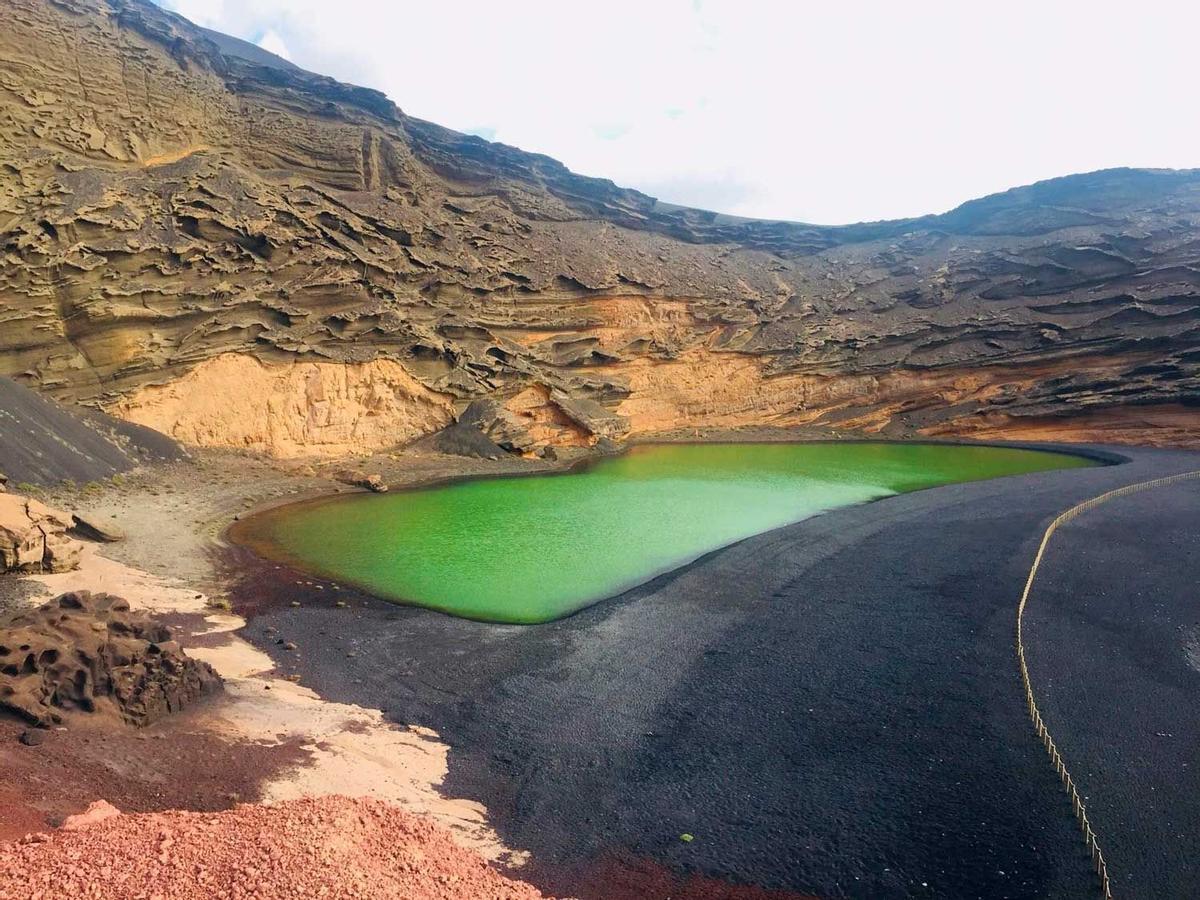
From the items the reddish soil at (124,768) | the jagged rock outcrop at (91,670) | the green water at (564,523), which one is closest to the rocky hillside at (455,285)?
the green water at (564,523)

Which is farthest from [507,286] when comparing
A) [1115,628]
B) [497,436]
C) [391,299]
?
[1115,628]

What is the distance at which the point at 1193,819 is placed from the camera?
6.18 metres

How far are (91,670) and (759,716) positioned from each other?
25.8 feet

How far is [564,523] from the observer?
782 inches

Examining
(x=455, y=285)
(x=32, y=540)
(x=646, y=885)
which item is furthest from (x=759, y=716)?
(x=455, y=285)

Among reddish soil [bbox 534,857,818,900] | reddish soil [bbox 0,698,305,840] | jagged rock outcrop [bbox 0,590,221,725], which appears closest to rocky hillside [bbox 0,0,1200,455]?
jagged rock outcrop [bbox 0,590,221,725]

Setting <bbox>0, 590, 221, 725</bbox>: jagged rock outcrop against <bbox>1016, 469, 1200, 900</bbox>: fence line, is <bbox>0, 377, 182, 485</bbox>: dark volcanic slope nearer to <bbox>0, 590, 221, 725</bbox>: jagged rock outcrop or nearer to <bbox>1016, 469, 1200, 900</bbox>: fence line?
<bbox>0, 590, 221, 725</bbox>: jagged rock outcrop

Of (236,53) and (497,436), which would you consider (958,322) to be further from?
(236,53)

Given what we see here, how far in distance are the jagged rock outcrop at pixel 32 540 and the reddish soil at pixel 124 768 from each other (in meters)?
6.26

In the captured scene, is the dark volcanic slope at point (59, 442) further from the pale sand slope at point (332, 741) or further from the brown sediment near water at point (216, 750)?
the pale sand slope at point (332, 741)

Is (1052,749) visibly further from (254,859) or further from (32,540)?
(32,540)

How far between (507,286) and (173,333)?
17.0 m

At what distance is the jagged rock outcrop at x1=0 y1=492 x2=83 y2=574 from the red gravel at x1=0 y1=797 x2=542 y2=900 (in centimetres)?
877

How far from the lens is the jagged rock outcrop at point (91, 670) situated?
6672 millimetres
